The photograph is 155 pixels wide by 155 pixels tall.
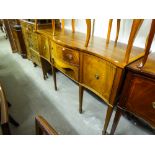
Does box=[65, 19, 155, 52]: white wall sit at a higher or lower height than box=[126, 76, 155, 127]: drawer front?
higher

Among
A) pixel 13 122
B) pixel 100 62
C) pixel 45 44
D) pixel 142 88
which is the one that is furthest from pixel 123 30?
pixel 13 122

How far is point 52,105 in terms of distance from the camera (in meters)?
1.73

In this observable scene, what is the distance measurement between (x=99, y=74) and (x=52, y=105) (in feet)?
3.12

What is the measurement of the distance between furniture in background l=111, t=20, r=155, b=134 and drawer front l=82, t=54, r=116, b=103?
0.12 m

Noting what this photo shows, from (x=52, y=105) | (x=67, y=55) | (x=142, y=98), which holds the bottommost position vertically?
(x=52, y=105)

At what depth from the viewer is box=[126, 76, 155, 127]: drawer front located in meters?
0.78

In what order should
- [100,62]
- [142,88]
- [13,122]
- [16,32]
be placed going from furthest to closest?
[16,32] → [13,122] → [100,62] → [142,88]

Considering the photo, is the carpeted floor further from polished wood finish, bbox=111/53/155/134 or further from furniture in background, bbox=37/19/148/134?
polished wood finish, bbox=111/53/155/134

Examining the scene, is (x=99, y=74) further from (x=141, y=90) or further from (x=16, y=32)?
(x=16, y=32)

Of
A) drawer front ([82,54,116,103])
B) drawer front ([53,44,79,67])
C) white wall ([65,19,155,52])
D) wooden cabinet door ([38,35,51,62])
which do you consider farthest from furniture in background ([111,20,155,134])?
wooden cabinet door ([38,35,51,62])

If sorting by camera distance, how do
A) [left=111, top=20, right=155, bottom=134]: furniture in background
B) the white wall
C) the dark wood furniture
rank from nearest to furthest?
1. [left=111, top=20, right=155, bottom=134]: furniture in background
2. the white wall
3. the dark wood furniture

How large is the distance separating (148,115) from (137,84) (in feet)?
0.77
